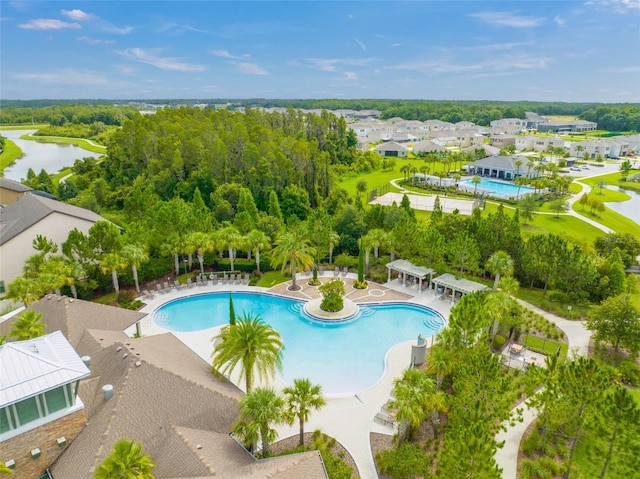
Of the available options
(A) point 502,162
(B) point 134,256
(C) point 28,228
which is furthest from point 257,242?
(A) point 502,162

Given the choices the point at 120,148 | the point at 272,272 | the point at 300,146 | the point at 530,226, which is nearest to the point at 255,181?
the point at 300,146

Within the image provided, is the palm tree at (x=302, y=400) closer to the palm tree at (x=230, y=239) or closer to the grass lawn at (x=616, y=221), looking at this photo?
the palm tree at (x=230, y=239)

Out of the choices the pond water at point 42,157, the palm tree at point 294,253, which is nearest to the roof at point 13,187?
the pond water at point 42,157

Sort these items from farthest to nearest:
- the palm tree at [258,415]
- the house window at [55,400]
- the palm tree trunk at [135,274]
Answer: the palm tree trunk at [135,274] < the palm tree at [258,415] < the house window at [55,400]

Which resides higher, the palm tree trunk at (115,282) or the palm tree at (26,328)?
the palm tree at (26,328)

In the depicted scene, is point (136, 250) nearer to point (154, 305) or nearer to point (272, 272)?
point (154, 305)

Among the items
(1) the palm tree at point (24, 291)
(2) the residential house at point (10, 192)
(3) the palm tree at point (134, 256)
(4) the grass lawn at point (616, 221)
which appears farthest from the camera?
(2) the residential house at point (10, 192)

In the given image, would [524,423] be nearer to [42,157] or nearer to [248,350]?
[248,350]
